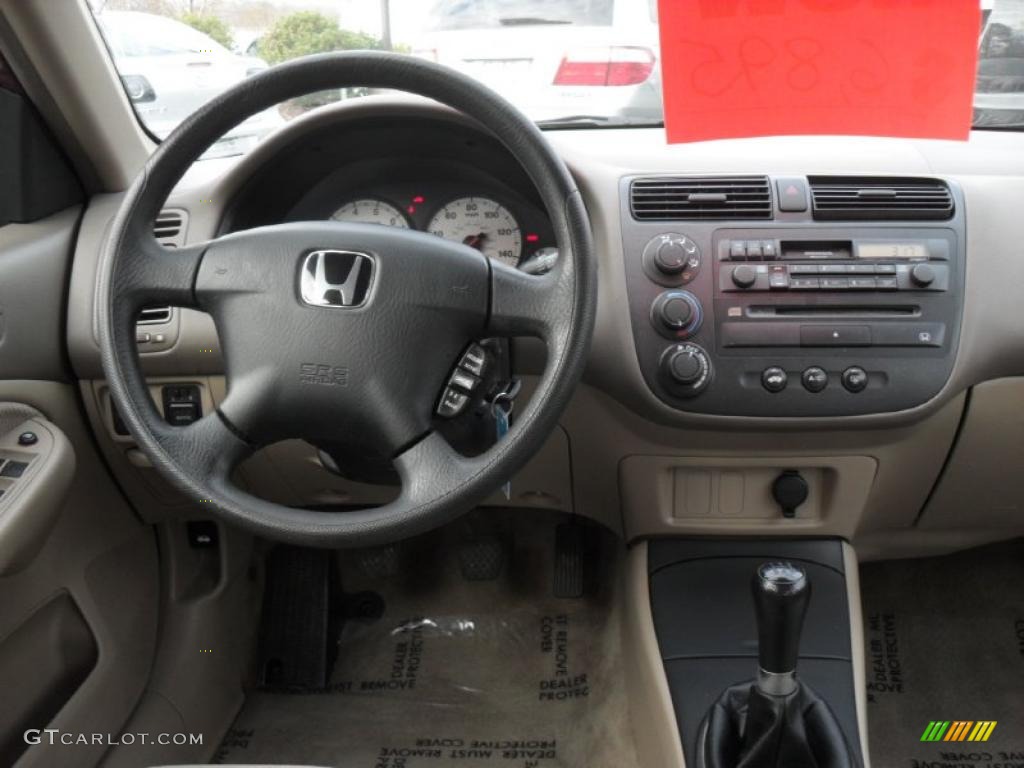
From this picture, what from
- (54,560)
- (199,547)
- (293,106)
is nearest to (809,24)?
(293,106)

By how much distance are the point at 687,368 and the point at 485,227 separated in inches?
14.9

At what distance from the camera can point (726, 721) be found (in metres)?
1.32

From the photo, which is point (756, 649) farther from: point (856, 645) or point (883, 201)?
point (883, 201)

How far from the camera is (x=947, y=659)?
1.83 meters

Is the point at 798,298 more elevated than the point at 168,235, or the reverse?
the point at 168,235

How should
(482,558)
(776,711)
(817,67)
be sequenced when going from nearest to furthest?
1. (817,67)
2. (776,711)
3. (482,558)

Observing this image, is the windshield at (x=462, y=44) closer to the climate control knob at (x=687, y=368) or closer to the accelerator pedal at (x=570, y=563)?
the climate control knob at (x=687, y=368)

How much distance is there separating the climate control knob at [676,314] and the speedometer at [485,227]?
25 centimetres

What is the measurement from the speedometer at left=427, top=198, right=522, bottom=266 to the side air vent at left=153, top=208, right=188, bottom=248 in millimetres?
369

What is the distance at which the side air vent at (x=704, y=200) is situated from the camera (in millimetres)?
1337

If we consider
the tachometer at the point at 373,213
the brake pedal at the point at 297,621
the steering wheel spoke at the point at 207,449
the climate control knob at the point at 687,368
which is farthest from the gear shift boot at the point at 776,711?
the brake pedal at the point at 297,621

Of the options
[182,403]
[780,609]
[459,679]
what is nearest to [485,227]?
[182,403]

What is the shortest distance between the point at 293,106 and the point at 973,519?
1283mm

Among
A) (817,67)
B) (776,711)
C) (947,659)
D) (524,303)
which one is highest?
(817,67)
